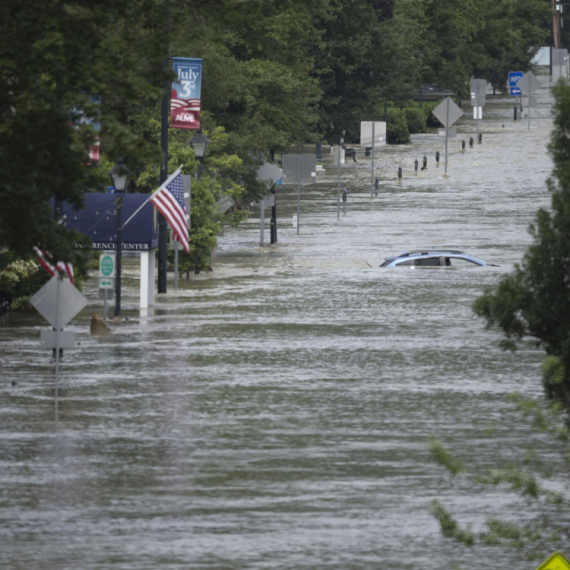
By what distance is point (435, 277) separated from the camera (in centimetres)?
3497

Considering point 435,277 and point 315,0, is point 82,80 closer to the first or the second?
point 435,277

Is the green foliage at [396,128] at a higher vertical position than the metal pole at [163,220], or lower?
higher

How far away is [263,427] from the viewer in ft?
54.2

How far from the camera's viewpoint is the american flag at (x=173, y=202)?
92.6ft

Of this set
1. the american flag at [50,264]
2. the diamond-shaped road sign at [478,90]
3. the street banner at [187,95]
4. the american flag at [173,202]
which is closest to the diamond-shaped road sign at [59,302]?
the american flag at [50,264]

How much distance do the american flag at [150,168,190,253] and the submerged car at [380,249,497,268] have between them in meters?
9.46

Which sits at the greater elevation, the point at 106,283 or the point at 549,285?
the point at 549,285

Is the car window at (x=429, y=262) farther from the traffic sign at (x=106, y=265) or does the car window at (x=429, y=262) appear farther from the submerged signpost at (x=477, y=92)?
the submerged signpost at (x=477, y=92)

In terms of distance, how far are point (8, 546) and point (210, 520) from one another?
72.1 inches

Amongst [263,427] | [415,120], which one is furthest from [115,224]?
[415,120]

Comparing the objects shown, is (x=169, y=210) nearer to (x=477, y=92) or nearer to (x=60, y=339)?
(x=60, y=339)

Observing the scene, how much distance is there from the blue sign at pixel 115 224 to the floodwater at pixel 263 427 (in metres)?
1.43

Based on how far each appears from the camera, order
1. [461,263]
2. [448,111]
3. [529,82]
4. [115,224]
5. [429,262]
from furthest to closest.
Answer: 1. [529,82]
2. [448,111]
3. [461,263]
4. [429,262]
5. [115,224]

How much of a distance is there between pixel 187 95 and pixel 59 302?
1497 centimetres
